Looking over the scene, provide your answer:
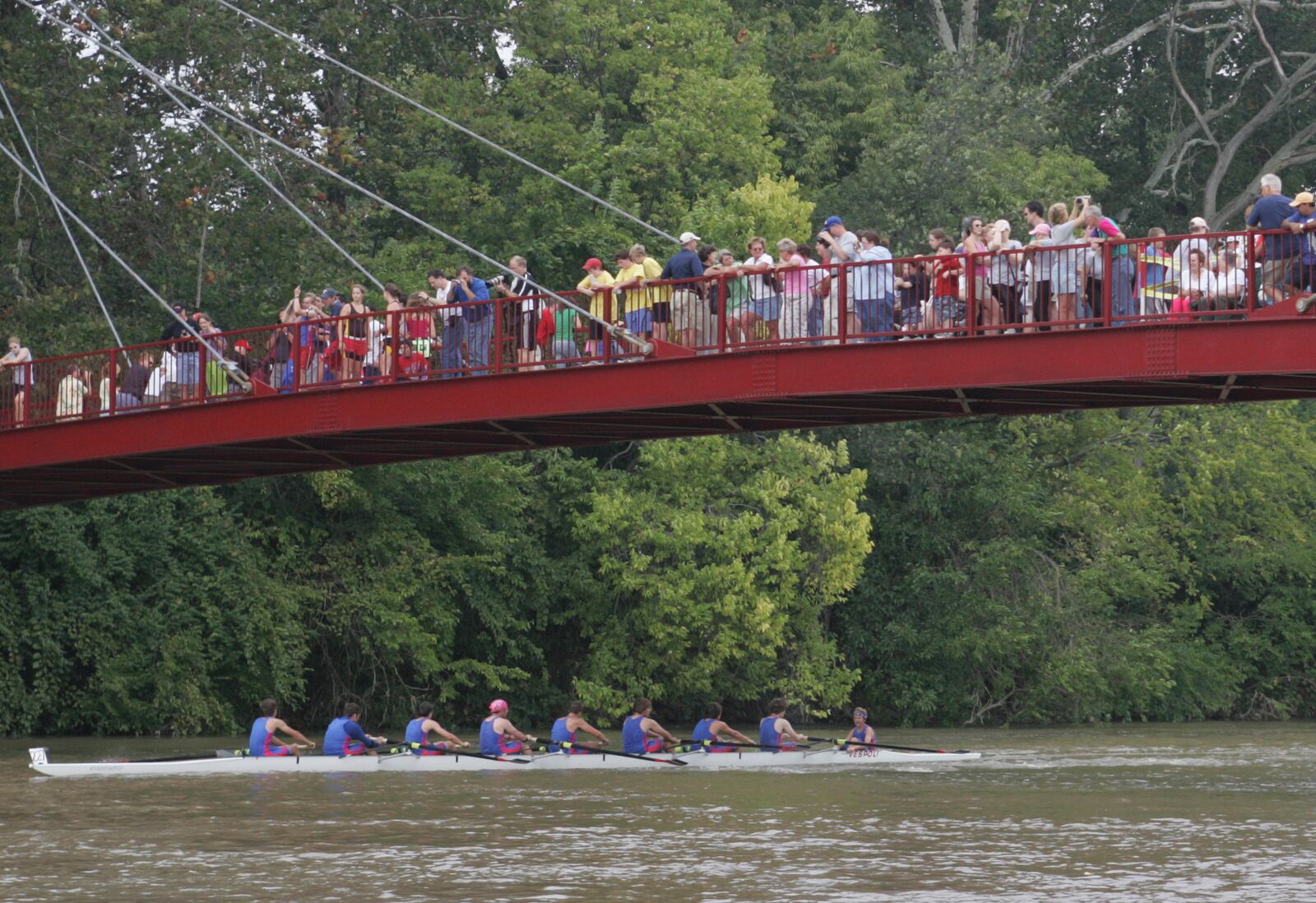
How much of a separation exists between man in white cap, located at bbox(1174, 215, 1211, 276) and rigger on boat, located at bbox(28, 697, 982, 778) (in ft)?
38.3

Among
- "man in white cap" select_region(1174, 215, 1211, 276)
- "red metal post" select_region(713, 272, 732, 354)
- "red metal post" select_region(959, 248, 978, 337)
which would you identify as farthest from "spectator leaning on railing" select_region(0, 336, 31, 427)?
"man in white cap" select_region(1174, 215, 1211, 276)

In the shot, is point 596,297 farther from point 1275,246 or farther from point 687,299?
point 1275,246

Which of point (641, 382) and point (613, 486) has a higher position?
point (613, 486)

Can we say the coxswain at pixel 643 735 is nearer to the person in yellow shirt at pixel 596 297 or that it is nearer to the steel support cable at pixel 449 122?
the steel support cable at pixel 449 122

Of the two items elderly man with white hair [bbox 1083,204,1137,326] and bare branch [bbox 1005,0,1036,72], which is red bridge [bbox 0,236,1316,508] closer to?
elderly man with white hair [bbox 1083,204,1137,326]

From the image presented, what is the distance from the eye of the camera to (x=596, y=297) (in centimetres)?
2841

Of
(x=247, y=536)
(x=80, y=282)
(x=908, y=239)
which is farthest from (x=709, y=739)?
(x=908, y=239)

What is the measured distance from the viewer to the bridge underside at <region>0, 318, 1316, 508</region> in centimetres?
2488

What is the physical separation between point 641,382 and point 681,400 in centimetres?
58

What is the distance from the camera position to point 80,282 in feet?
138

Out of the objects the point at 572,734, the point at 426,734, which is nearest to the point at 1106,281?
the point at 572,734

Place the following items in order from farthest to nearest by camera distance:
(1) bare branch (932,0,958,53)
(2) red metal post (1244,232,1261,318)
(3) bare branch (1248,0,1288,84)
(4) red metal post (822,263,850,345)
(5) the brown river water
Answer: (1) bare branch (932,0,958,53) < (3) bare branch (1248,0,1288,84) < (4) red metal post (822,263,850,345) < (2) red metal post (1244,232,1261,318) < (5) the brown river water

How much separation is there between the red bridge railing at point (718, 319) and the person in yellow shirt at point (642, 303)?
23mm

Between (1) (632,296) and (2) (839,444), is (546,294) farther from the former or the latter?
(2) (839,444)
